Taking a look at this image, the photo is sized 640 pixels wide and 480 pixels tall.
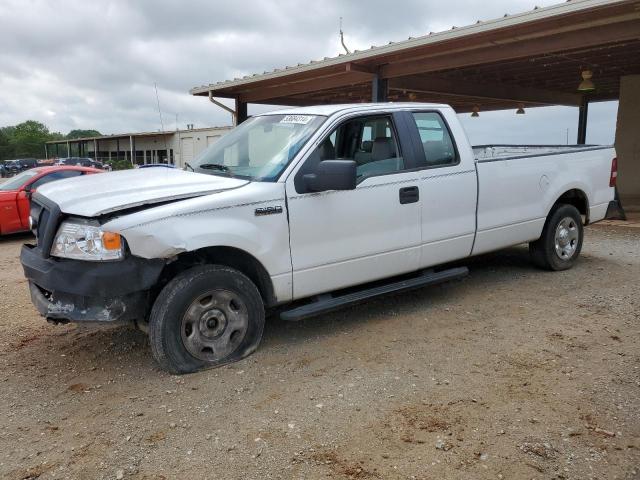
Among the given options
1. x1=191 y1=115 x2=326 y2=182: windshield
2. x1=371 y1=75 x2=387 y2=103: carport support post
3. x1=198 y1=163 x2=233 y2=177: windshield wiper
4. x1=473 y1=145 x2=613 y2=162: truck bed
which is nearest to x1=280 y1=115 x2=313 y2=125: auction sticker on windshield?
x1=191 y1=115 x2=326 y2=182: windshield

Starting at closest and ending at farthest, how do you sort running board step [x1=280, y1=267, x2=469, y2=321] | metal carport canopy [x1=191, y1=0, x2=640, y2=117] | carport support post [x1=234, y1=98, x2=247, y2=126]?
running board step [x1=280, y1=267, x2=469, y2=321] < metal carport canopy [x1=191, y1=0, x2=640, y2=117] < carport support post [x1=234, y1=98, x2=247, y2=126]

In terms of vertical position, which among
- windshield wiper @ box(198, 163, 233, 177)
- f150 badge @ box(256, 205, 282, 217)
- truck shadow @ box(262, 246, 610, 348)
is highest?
windshield wiper @ box(198, 163, 233, 177)

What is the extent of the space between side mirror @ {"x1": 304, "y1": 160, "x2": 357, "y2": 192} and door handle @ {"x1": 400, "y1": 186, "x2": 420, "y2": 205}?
2.50ft

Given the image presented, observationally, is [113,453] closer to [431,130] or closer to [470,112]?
[431,130]

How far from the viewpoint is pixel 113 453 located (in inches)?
112

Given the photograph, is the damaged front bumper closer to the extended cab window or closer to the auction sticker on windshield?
the auction sticker on windshield

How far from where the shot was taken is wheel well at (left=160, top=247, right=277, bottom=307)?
376 centimetres

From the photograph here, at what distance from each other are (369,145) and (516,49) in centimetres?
609

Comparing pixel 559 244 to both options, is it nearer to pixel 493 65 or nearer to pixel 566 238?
pixel 566 238

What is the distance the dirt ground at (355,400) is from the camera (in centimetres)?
274

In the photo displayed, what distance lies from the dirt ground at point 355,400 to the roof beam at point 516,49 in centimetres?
512

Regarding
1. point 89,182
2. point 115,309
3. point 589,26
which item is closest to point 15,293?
point 89,182

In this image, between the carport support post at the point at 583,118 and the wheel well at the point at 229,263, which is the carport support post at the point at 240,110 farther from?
the wheel well at the point at 229,263

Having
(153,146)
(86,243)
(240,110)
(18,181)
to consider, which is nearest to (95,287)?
(86,243)
